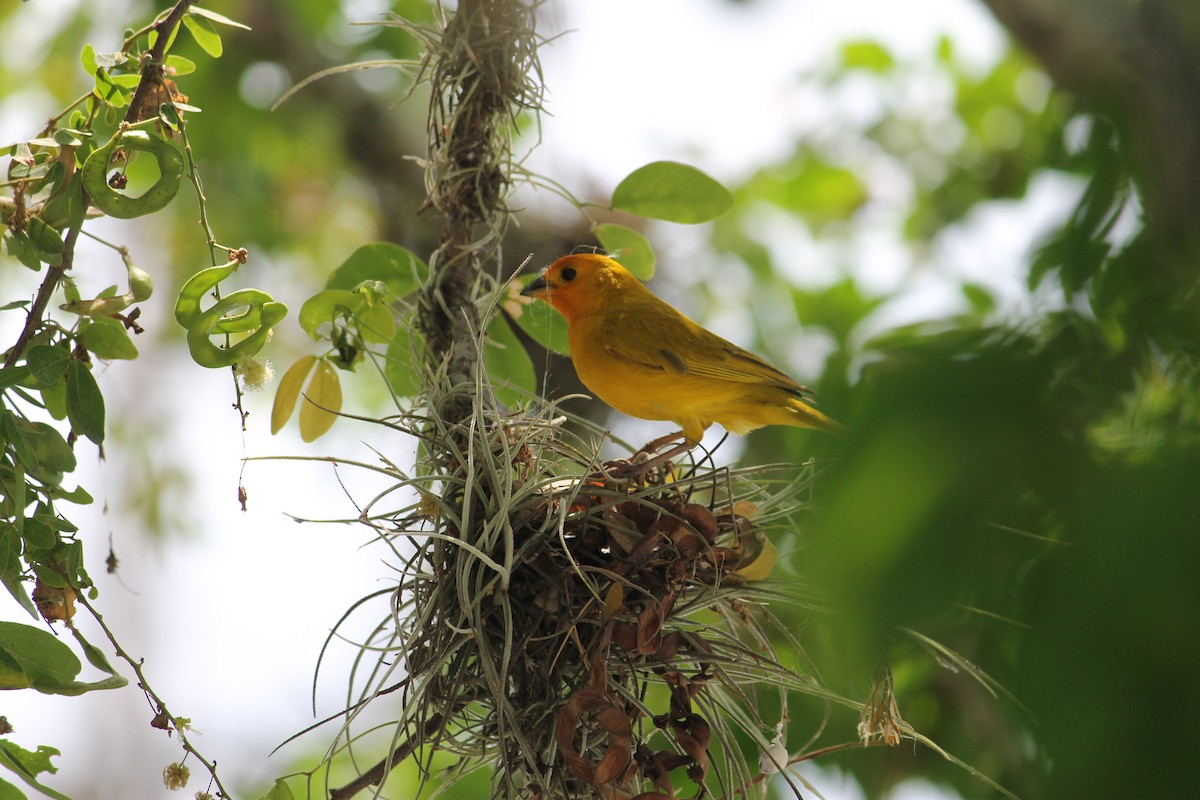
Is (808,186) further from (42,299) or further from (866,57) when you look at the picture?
(42,299)

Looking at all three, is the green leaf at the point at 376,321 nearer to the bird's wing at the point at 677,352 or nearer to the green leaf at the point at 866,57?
the bird's wing at the point at 677,352

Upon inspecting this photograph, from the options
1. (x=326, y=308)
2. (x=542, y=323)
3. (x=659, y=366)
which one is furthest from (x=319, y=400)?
(x=659, y=366)

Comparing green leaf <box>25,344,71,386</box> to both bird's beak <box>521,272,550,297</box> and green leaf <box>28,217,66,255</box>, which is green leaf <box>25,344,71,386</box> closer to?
green leaf <box>28,217,66,255</box>

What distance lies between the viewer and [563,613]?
5.79ft

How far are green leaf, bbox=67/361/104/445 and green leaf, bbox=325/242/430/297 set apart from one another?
0.75m

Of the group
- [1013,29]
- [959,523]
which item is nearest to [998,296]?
[959,523]

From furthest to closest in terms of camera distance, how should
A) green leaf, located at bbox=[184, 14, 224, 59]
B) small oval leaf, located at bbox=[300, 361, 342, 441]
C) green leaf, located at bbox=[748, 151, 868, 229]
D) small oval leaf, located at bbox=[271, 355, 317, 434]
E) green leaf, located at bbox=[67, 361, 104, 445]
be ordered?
green leaf, located at bbox=[748, 151, 868, 229] → small oval leaf, located at bbox=[300, 361, 342, 441] → small oval leaf, located at bbox=[271, 355, 317, 434] → green leaf, located at bbox=[184, 14, 224, 59] → green leaf, located at bbox=[67, 361, 104, 445]

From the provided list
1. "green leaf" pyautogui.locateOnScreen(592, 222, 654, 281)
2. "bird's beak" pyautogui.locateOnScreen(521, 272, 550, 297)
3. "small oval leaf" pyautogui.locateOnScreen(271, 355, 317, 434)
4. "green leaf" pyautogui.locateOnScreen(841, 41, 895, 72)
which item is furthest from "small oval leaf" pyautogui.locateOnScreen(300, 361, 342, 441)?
"green leaf" pyautogui.locateOnScreen(841, 41, 895, 72)

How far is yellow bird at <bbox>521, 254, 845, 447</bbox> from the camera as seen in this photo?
8.71ft

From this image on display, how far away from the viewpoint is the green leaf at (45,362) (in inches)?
61.5

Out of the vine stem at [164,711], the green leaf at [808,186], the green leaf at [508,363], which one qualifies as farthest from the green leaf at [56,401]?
the green leaf at [808,186]

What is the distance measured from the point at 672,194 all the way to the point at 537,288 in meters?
0.54

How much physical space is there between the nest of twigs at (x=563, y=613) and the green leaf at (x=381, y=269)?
0.51 metres

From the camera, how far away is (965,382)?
671mm
